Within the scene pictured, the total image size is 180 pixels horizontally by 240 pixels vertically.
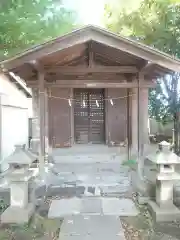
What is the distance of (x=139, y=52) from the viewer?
632cm

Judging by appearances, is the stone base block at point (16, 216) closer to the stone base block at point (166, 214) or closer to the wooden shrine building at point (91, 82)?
the wooden shrine building at point (91, 82)

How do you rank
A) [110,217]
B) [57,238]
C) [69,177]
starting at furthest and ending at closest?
1. [69,177]
2. [110,217]
3. [57,238]

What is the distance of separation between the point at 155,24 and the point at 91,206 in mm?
8767

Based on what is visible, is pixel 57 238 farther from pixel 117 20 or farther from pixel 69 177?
pixel 117 20

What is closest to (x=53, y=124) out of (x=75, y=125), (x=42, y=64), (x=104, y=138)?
(x=75, y=125)

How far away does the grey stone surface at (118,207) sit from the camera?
5695mm

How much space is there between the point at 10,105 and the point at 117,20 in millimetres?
6340

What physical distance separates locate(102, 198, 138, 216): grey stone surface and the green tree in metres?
6.32

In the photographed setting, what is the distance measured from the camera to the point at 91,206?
236 inches

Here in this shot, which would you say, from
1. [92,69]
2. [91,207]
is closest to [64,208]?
[91,207]

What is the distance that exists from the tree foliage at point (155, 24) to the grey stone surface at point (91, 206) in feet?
24.4

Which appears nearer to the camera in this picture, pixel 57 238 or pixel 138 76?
pixel 57 238

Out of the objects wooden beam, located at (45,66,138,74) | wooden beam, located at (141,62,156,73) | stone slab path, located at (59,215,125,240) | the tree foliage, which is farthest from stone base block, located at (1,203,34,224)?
the tree foliage

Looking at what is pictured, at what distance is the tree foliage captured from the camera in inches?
452
